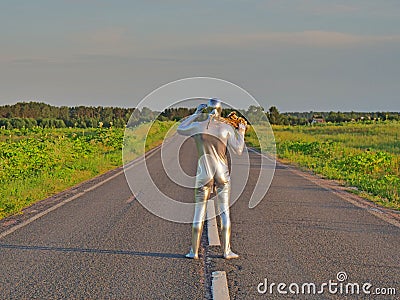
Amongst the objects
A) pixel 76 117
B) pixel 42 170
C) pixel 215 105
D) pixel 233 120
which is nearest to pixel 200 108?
pixel 215 105

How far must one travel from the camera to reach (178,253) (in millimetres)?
7965

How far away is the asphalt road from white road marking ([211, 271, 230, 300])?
63 millimetres

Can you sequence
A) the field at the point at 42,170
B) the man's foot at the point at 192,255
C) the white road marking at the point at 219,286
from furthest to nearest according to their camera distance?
the field at the point at 42,170
the man's foot at the point at 192,255
the white road marking at the point at 219,286

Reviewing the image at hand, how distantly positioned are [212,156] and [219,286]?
1898mm

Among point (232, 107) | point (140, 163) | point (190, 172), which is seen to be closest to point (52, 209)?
point (232, 107)

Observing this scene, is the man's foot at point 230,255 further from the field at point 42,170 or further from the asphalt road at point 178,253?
the field at point 42,170

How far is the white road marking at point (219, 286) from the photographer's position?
5.99m

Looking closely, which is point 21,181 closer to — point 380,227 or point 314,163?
point 380,227

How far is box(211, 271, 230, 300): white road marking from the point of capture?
5988 mm

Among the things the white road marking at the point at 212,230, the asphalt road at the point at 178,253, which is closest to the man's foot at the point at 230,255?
the asphalt road at the point at 178,253

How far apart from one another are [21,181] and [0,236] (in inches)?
287

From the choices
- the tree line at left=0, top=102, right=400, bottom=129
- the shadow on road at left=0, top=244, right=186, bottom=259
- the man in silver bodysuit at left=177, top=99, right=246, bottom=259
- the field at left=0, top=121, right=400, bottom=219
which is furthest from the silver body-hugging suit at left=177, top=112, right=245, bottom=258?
the tree line at left=0, top=102, right=400, bottom=129

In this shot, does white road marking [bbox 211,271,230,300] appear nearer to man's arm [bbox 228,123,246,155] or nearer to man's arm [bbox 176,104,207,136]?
man's arm [bbox 228,123,246,155]

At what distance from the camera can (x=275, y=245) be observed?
840cm
